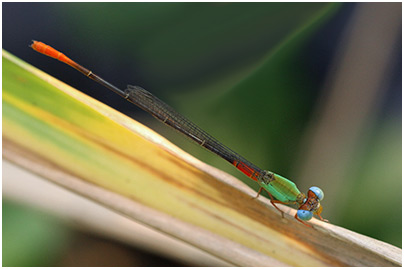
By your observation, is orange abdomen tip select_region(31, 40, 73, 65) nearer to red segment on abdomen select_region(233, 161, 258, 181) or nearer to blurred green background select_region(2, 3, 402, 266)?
blurred green background select_region(2, 3, 402, 266)

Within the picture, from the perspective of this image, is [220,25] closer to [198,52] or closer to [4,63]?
[198,52]

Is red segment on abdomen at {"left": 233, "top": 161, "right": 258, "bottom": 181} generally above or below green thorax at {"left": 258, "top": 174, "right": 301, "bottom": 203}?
above

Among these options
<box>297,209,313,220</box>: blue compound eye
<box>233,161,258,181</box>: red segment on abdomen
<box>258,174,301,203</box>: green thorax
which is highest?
<box>233,161,258,181</box>: red segment on abdomen

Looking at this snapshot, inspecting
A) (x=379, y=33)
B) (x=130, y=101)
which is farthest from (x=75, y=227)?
(x=379, y=33)

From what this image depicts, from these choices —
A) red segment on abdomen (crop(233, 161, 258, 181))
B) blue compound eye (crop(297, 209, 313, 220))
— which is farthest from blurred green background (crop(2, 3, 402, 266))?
blue compound eye (crop(297, 209, 313, 220))

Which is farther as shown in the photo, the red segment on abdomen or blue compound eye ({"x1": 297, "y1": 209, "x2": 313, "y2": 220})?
the red segment on abdomen
